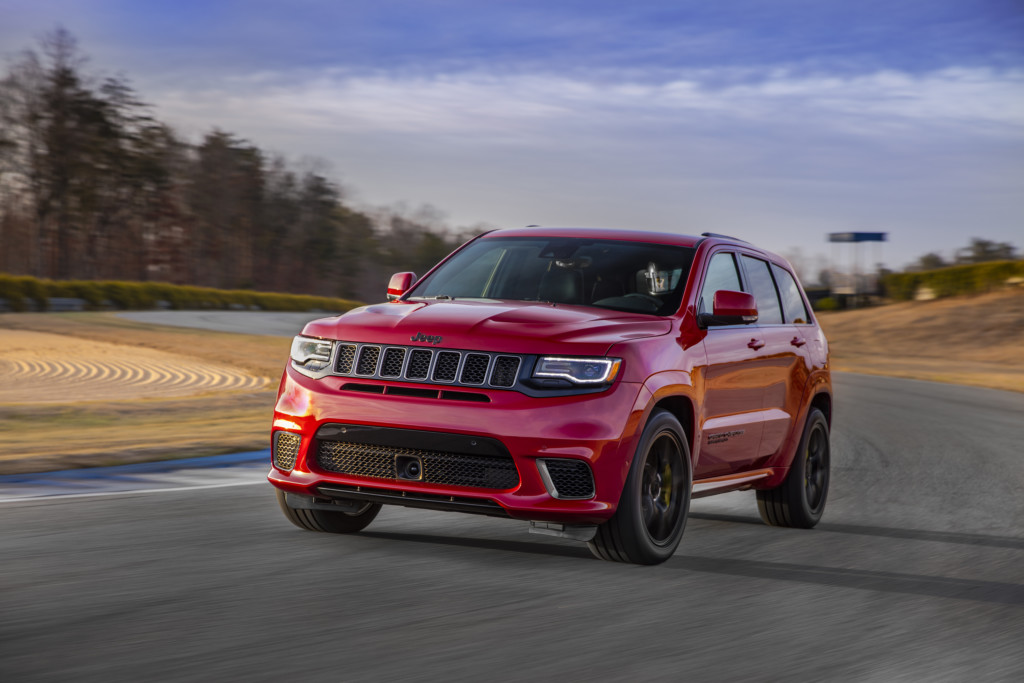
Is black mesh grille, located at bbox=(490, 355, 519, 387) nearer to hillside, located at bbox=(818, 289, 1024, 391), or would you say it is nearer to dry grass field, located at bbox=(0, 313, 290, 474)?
dry grass field, located at bbox=(0, 313, 290, 474)

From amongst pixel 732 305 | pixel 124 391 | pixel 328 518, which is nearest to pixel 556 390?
pixel 732 305

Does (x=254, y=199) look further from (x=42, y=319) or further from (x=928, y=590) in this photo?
(x=928, y=590)

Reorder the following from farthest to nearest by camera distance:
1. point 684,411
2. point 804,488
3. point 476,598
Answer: point 804,488 → point 684,411 → point 476,598

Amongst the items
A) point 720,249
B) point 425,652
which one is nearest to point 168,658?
point 425,652

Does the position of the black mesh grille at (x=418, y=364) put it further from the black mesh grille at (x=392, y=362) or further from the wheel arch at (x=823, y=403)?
the wheel arch at (x=823, y=403)

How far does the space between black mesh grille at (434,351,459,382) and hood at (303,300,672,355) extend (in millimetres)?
45

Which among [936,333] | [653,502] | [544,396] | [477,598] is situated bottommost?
[936,333]

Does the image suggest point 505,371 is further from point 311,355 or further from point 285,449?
point 285,449

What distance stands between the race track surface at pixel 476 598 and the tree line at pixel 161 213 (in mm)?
63719

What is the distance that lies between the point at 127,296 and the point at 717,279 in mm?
50788

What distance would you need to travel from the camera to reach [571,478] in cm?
598

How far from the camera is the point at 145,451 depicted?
10.9 meters

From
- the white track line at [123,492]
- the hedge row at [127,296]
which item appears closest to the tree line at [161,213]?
the hedge row at [127,296]

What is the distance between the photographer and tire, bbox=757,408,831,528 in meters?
Result: 8.25
